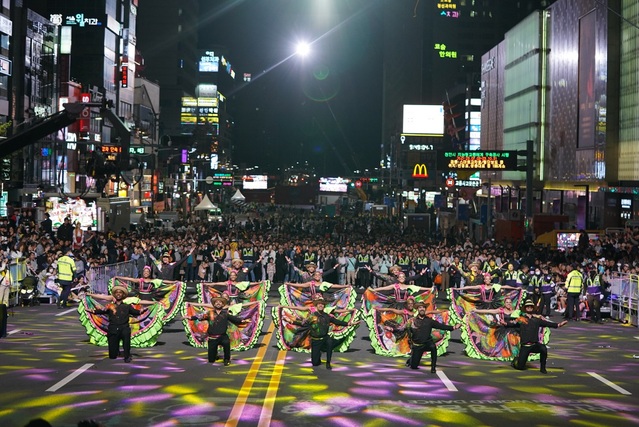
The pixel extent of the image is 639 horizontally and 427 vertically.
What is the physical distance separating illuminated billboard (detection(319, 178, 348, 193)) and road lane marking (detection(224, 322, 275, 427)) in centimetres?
11893

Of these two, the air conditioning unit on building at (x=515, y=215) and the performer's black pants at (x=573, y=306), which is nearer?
the performer's black pants at (x=573, y=306)

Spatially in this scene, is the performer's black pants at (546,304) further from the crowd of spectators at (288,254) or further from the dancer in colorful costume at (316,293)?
the dancer in colorful costume at (316,293)

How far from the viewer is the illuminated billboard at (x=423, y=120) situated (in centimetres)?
12056

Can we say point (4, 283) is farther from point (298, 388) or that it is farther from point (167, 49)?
point (167, 49)

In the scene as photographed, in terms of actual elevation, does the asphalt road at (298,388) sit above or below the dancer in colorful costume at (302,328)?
below

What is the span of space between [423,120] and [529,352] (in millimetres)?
104949

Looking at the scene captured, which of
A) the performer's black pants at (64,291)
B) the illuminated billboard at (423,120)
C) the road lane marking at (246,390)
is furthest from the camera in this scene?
the illuminated billboard at (423,120)

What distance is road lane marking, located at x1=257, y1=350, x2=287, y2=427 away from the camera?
13.0m

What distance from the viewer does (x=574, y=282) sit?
27.8 meters

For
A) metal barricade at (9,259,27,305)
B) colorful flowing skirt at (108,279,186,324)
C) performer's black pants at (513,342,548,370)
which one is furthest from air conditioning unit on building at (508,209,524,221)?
performer's black pants at (513,342,548,370)

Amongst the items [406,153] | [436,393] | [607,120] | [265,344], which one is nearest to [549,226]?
[607,120]

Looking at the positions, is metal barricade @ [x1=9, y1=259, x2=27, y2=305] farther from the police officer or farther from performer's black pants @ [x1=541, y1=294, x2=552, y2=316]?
the police officer

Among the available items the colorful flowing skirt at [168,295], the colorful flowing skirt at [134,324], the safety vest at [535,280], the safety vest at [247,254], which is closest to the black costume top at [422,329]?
the colorful flowing skirt at [134,324]

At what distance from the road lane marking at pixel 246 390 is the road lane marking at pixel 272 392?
308 millimetres
